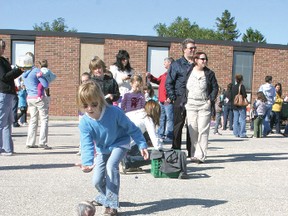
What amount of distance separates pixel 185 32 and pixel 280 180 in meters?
93.3

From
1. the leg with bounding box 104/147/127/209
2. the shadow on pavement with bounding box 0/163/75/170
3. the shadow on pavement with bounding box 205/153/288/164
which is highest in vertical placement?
the leg with bounding box 104/147/127/209

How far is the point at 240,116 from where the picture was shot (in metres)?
13.8

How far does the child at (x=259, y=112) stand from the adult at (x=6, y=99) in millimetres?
8325

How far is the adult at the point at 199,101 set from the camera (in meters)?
7.68

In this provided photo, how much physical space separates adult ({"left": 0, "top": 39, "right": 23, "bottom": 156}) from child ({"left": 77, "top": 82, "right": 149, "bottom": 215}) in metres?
3.93

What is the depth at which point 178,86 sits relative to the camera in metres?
7.90

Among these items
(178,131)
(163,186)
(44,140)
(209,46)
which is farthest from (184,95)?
(209,46)

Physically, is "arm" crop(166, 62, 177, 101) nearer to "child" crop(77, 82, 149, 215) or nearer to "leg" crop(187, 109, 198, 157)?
"leg" crop(187, 109, 198, 157)

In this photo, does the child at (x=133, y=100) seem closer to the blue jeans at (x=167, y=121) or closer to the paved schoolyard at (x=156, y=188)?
the paved schoolyard at (x=156, y=188)

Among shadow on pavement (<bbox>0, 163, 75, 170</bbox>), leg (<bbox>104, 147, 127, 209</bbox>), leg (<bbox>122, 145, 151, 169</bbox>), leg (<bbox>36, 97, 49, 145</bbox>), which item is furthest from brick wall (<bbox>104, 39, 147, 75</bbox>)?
leg (<bbox>104, 147, 127, 209</bbox>)

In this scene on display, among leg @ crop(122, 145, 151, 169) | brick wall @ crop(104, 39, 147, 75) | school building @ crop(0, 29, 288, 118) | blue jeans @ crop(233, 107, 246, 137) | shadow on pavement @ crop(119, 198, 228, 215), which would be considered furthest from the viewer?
brick wall @ crop(104, 39, 147, 75)

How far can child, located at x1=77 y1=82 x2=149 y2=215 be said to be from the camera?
4.11m

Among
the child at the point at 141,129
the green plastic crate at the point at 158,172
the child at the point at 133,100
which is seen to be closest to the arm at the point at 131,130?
the green plastic crate at the point at 158,172

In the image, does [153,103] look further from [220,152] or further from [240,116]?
[240,116]
